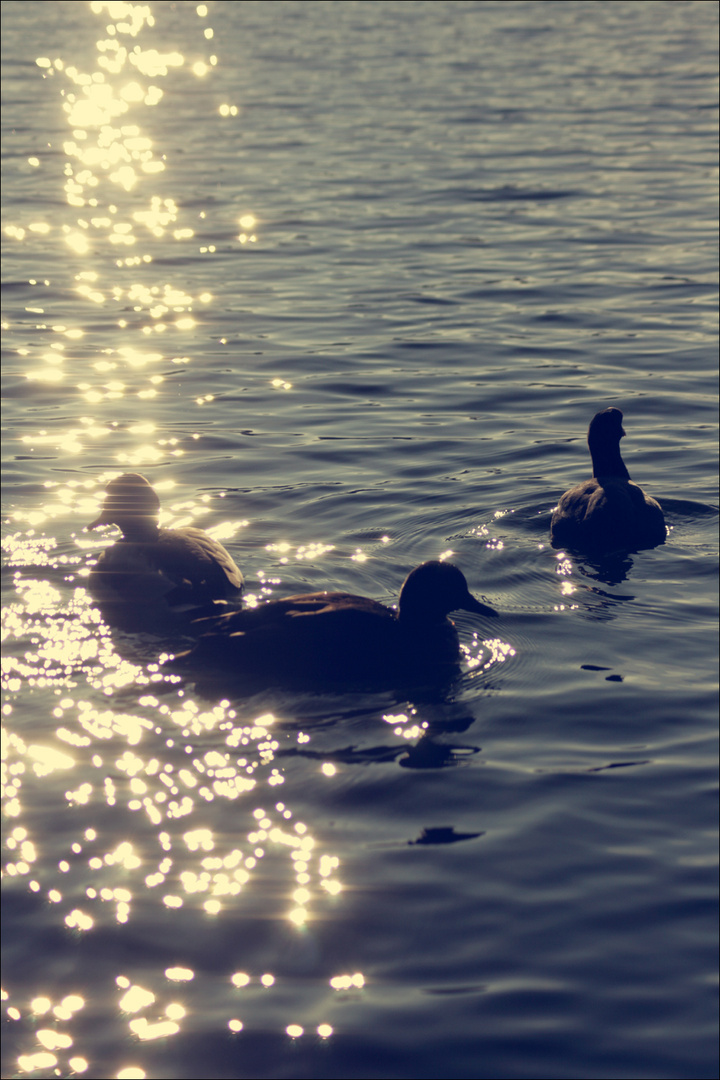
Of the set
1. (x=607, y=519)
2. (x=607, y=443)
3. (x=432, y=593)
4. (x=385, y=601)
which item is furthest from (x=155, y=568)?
(x=607, y=443)

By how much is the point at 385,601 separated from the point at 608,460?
292 cm

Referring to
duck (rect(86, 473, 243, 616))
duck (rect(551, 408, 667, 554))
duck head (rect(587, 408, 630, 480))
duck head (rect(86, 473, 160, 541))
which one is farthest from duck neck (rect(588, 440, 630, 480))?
duck head (rect(86, 473, 160, 541))

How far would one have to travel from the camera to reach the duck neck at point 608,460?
11.9m

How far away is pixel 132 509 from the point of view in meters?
10.3

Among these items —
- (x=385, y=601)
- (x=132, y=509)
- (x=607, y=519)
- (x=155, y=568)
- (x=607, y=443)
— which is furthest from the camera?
(x=607, y=443)

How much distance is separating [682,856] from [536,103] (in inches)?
1150

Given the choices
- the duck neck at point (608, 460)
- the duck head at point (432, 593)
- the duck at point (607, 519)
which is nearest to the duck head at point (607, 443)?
the duck neck at point (608, 460)

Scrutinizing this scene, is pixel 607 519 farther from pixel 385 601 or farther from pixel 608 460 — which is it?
pixel 385 601

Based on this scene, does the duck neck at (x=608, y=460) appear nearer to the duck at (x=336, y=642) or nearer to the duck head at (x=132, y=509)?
the duck at (x=336, y=642)

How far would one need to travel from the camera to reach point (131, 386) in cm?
1605

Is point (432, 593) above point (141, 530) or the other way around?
the other way around

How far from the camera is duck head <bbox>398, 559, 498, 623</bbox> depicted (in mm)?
9164

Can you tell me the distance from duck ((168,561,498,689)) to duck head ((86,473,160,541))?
137 cm

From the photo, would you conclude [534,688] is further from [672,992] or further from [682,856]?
[672,992]
